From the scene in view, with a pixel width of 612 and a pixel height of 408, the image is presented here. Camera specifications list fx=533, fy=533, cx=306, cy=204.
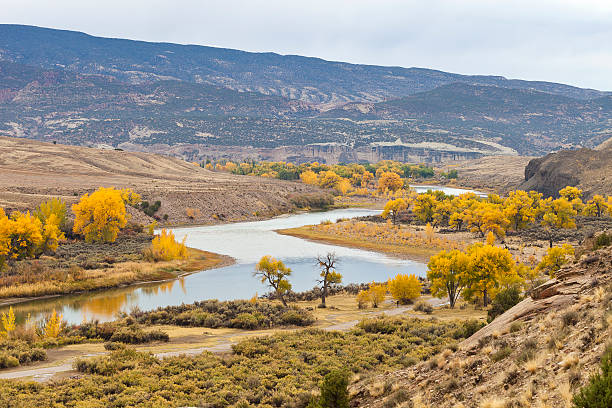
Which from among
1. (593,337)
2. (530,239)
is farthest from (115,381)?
(530,239)

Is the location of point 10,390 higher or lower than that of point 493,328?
lower

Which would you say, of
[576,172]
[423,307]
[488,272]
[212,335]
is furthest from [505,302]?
[576,172]

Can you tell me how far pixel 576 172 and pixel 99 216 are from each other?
10359 centimetres

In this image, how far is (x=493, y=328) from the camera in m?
18.5

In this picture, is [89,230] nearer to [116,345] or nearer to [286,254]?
[286,254]

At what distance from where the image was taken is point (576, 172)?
12312 centimetres

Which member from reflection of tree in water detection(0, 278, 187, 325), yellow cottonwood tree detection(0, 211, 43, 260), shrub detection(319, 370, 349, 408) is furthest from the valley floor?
yellow cottonwood tree detection(0, 211, 43, 260)

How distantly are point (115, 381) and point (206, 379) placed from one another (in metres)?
3.75

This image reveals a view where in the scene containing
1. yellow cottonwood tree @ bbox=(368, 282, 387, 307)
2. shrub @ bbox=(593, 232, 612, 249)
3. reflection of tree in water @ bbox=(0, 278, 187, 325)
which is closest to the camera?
shrub @ bbox=(593, 232, 612, 249)

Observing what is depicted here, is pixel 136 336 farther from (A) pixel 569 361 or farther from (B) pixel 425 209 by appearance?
(B) pixel 425 209

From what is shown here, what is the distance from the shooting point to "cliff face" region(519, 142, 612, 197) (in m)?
115

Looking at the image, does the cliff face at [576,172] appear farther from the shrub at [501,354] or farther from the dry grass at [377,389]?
the shrub at [501,354]

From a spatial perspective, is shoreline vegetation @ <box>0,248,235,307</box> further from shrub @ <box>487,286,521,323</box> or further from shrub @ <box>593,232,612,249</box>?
shrub @ <box>593,232,612,249</box>

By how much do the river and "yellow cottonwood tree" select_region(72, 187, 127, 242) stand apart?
471 inches
